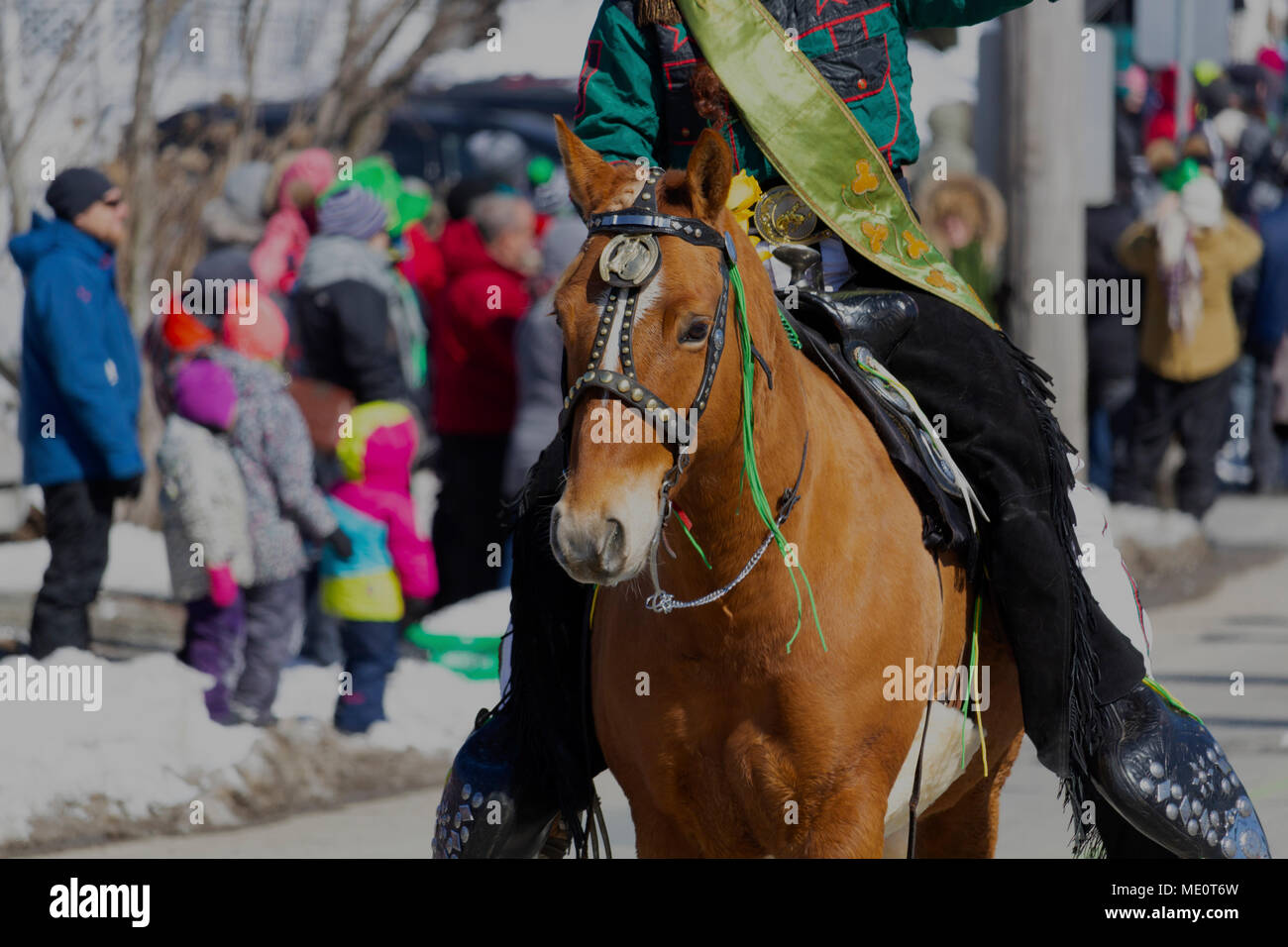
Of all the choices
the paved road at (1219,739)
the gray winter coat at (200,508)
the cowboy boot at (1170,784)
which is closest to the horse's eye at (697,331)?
the cowboy boot at (1170,784)

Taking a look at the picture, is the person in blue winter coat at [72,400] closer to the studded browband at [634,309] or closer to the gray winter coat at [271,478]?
the gray winter coat at [271,478]

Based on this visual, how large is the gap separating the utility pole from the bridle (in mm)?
7250

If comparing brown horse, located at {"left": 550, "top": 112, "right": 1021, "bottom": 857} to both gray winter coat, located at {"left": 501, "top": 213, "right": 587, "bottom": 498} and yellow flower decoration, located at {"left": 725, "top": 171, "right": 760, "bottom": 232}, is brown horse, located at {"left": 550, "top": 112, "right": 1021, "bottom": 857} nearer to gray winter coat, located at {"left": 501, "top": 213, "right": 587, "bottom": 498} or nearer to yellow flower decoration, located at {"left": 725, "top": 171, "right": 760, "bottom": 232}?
yellow flower decoration, located at {"left": 725, "top": 171, "right": 760, "bottom": 232}

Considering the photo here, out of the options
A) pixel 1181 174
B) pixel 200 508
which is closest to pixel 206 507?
pixel 200 508

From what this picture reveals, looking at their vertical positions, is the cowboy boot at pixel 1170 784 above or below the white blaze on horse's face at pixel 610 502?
below

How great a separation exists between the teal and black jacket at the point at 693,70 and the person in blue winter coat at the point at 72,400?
378cm

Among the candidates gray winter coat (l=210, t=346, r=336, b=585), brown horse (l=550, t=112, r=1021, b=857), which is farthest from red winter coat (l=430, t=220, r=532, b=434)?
brown horse (l=550, t=112, r=1021, b=857)

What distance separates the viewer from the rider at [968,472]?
421 centimetres

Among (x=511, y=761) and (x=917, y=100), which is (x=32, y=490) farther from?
(x=511, y=761)

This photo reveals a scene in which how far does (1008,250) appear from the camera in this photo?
35.9ft

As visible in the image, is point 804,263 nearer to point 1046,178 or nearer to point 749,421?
point 749,421

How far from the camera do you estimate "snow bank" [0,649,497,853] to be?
656 centimetres

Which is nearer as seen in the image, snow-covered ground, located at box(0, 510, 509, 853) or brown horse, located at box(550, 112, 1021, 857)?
brown horse, located at box(550, 112, 1021, 857)

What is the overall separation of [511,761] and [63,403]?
3.93m
